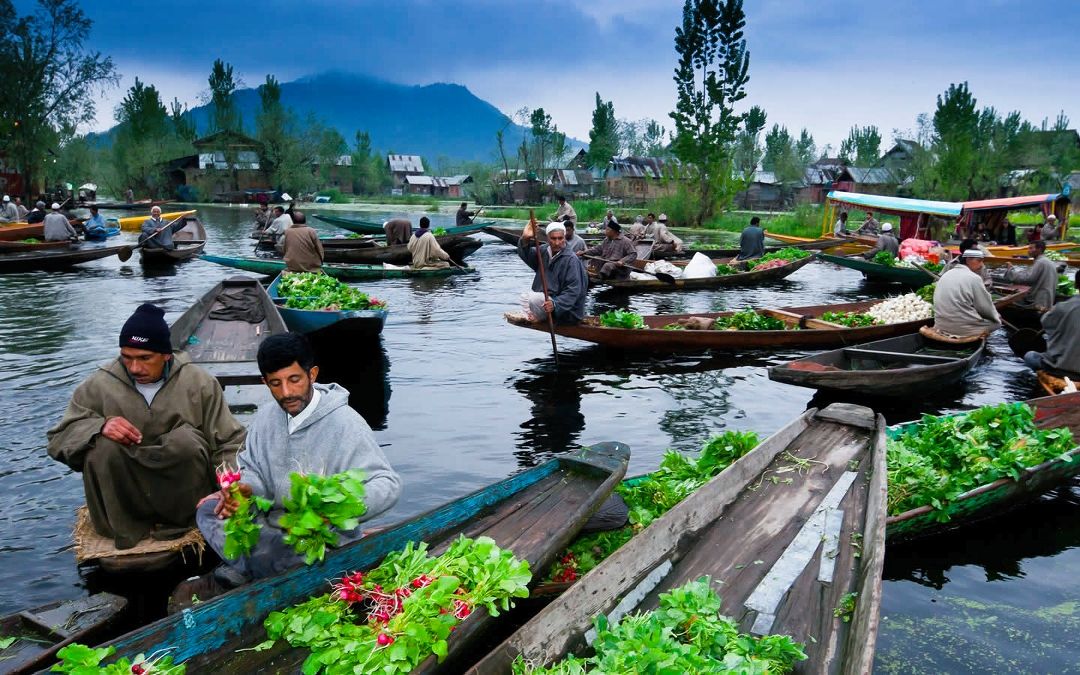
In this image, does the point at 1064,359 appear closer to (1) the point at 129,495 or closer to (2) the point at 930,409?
(2) the point at 930,409

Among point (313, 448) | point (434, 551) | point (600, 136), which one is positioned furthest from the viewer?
point (600, 136)

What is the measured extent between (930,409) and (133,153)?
7096 centimetres

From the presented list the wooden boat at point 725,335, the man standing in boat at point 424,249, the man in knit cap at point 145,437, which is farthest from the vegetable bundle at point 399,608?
the man standing in boat at point 424,249

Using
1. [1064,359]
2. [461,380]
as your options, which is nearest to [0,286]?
[461,380]

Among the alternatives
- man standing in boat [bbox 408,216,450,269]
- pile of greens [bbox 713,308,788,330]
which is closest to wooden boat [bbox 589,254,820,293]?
man standing in boat [bbox 408,216,450,269]

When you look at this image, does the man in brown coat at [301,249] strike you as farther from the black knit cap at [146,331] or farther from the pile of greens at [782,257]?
the pile of greens at [782,257]

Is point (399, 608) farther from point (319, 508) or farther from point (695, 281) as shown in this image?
point (695, 281)

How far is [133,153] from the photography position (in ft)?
209

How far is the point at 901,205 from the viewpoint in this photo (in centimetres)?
2306

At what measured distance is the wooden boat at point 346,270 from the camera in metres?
17.5

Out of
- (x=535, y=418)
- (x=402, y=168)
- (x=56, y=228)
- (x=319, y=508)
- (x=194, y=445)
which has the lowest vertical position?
(x=535, y=418)

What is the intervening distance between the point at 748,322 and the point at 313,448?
359 inches

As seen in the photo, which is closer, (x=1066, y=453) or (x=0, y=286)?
(x=1066, y=453)

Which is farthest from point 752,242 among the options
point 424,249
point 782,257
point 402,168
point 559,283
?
point 402,168
